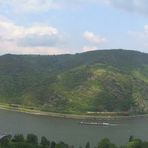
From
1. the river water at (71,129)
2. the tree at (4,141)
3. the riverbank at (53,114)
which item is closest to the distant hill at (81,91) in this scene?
the riverbank at (53,114)

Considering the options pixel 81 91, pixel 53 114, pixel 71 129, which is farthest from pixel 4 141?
pixel 81 91

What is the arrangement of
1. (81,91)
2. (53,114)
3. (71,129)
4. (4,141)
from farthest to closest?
(81,91)
(53,114)
(71,129)
(4,141)

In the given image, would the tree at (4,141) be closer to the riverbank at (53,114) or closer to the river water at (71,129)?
the river water at (71,129)

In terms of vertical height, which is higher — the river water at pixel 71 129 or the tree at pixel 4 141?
the tree at pixel 4 141

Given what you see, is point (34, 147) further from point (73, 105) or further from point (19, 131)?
point (73, 105)

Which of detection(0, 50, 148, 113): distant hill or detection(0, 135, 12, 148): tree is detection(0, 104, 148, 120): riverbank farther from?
detection(0, 135, 12, 148): tree

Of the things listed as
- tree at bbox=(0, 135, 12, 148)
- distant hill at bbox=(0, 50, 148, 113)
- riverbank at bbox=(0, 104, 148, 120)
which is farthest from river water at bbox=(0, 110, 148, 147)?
distant hill at bbox=(0, 50, 148, 113)

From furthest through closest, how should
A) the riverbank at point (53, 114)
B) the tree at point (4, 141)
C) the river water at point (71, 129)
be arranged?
the riverbank at point (53, 114), the river water at point (71, 129), the tree at point (4, 141)

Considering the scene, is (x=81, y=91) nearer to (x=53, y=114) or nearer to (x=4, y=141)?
(x=53, y=114)

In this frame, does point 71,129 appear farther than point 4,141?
Yes

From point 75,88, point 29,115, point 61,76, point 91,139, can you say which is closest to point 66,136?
point 91,139
